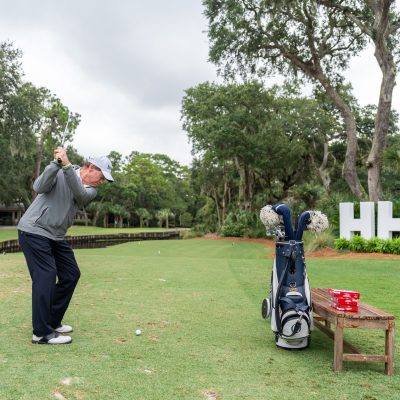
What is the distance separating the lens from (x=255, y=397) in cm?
317

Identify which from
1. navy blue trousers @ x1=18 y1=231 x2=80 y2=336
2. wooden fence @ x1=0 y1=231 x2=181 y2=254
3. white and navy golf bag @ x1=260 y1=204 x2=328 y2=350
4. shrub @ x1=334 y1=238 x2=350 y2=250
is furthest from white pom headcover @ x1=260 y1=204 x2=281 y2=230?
wooden fence @ x1=0 y1=231 x2=181 y2=254

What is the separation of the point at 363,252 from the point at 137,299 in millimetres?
10782

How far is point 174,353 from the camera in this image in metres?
4.10

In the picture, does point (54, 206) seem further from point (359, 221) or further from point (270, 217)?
point (359, 221)

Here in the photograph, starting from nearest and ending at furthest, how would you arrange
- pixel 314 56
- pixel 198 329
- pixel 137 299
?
pixel 198 329 < pixel 137 299 < pixel 314 56

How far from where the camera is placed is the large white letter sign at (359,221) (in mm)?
15742

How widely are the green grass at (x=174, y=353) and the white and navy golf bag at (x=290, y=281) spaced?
0.20m

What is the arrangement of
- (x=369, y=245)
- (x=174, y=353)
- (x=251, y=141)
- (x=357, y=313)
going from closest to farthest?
1. (x=357, y=313)
2. (x=174, y=353)
3. (x=369, y=245)
4. (x=251, y=141)

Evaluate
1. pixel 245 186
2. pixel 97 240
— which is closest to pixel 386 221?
pixel 245 186

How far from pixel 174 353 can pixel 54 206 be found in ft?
5.80

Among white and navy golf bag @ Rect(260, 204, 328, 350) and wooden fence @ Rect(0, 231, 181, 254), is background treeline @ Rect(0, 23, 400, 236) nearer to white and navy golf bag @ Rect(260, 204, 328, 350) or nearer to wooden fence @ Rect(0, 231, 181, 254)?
wooden fence @ Rect(0, 231, 181, 254)

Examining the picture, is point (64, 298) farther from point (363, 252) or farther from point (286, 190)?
point (286, 190)

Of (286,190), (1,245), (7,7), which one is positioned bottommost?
(1,245)

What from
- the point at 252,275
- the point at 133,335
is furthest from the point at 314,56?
the point at 133,335
